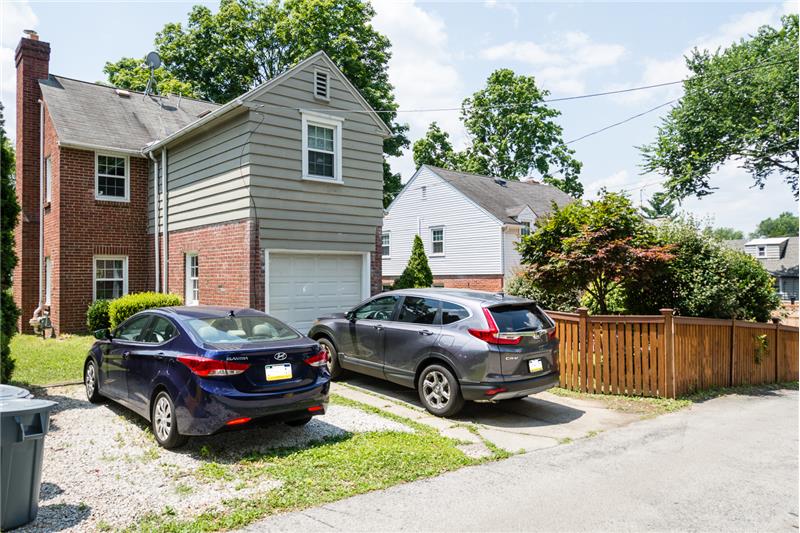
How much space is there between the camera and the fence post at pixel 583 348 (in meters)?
9.06

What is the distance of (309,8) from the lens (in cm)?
2728

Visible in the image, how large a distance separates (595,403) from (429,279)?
41.2 ft

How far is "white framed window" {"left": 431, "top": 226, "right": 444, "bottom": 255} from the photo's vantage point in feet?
91.5

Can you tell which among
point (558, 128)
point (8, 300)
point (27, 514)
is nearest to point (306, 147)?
point (8, 300)

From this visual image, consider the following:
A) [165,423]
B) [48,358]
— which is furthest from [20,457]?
[48,358]

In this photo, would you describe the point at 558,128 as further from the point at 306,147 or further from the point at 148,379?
the point at 148,379

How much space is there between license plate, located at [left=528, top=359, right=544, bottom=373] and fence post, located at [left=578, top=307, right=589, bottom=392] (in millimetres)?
2164

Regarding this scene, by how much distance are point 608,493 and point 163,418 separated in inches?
182

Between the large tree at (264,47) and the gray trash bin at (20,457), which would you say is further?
the large tree at (264,47)

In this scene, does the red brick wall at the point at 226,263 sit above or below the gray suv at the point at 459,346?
above

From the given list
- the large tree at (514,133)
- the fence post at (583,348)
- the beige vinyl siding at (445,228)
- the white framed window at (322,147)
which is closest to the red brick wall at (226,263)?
the white framed window at (322,147)

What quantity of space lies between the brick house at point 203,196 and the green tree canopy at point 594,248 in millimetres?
4549

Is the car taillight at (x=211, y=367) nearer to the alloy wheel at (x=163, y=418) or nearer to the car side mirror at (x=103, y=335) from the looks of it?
the alloy wheel at (x=163, y=418)

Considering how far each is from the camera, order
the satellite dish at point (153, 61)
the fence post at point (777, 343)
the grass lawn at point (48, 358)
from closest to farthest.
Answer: the grass lawn at point (48, 358)
the fence post at point (777, 343)
the satellite dish at point (153, 61)
